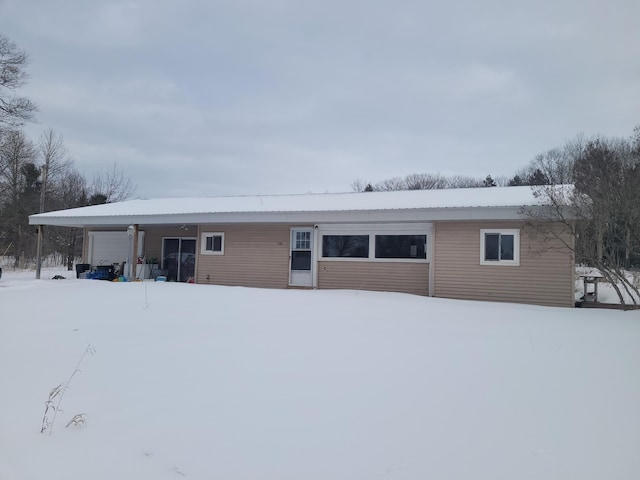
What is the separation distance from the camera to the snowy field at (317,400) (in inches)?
114

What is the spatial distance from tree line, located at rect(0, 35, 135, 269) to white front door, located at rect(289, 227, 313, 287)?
1665cm

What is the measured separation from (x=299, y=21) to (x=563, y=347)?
9161 mm

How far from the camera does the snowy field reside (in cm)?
290

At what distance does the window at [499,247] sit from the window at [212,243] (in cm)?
882

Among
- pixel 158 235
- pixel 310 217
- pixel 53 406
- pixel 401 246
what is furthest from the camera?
pixel 158 235

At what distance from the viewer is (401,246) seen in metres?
13.4

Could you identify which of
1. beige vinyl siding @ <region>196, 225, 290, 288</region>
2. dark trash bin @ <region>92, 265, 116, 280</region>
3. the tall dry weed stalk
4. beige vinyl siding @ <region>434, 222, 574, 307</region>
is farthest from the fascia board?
the tall dry weed stalk

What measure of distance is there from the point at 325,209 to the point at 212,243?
16.0 ft

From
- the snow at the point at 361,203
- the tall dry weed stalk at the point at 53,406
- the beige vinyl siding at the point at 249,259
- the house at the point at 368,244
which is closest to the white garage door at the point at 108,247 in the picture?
the snow at the point at 361,203

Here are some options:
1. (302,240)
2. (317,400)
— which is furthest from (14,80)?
(317,400)

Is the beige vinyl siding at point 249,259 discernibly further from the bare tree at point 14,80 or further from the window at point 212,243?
the bare tree at point 14,80

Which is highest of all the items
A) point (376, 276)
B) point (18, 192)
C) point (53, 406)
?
point (18, 192)

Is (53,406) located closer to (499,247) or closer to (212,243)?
(499,247)

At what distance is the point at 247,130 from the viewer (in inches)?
894
